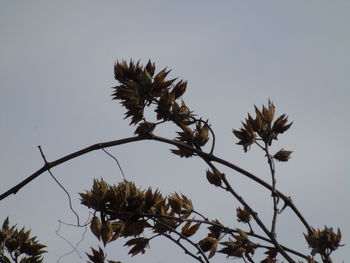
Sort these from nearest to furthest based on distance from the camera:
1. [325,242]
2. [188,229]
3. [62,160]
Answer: [325,242] → [62,160] → [188,229]

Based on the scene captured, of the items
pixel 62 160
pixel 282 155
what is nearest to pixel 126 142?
pixel 62 160

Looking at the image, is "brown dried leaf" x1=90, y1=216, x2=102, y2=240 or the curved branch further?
"brown dried leaf" x1=90, y1=216, x2=102, y2=240

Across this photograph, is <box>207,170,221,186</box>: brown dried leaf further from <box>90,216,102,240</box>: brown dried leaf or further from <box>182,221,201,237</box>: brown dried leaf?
<box>90,216,102,240</box>: brown dried leaf

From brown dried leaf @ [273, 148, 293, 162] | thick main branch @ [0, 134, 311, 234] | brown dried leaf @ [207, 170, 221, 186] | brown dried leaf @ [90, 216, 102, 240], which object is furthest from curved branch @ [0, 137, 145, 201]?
brown dried leaf @ [273, 148, 293, 162]

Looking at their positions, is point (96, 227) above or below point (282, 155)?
below

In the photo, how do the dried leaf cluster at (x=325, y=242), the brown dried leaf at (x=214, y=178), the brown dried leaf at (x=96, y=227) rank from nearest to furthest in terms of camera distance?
the dried leaf cluster at (x=325, y=242), the brown dried leaf at (x=96, y=227), the brown dried leaf at (x=214, y=178)

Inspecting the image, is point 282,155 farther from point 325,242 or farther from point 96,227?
point 96,227

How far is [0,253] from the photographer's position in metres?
2.98

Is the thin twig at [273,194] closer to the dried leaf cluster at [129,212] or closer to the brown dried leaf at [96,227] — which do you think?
the dried leaf cluster at [129,212]

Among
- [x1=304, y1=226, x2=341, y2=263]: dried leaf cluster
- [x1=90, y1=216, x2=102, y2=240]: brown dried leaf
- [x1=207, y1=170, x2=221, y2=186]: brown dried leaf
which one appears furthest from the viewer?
[x1=207, y1=170, x2=221, y2=186]: brown dried leaf

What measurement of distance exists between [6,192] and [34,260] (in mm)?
946

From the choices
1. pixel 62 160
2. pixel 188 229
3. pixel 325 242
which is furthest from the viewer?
pixel 188 229

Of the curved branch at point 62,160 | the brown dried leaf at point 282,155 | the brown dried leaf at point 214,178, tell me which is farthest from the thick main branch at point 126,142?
the brown dried leaf at point 282,155

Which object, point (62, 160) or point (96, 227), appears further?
point (96, 227)
